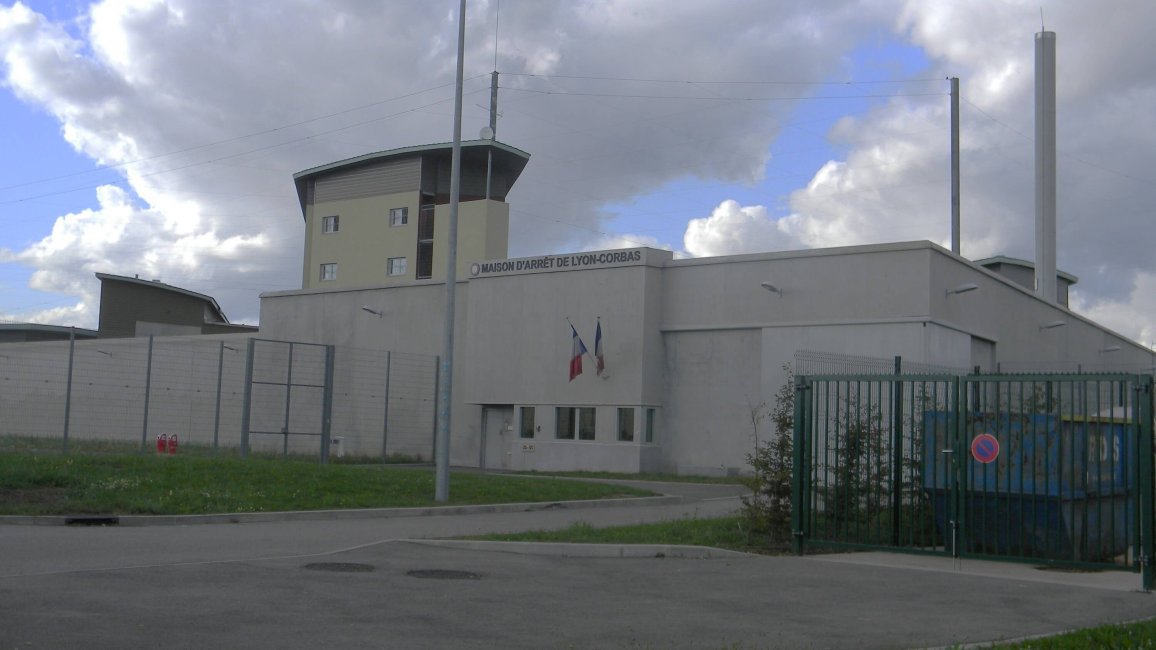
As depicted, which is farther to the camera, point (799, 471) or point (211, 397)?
point (211, 397)

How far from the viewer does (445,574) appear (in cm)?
1139

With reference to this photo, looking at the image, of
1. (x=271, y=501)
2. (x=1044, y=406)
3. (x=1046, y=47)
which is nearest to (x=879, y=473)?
(x=1044, y=406)

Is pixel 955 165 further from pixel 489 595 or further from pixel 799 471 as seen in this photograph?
pixel 489 595

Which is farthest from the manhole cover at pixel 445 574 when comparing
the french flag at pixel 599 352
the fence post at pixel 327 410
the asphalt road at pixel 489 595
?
the french flag at pixel 599 352

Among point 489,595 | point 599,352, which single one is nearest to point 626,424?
→ point 599,352

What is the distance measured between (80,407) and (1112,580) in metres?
26.2

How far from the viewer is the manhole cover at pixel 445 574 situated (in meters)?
11.2

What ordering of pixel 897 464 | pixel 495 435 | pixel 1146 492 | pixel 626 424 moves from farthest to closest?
1. pixel 495 435
2. pixel 626 424
3. pixel 897 464
4. pixel 1146 492

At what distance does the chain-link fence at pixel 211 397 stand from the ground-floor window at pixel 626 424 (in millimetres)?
6573

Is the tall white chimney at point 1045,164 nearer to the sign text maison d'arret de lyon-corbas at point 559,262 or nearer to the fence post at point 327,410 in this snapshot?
the sign text maison d'arret de lyon-corbas at point 559,262

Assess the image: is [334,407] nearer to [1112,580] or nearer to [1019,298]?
[1019,298]

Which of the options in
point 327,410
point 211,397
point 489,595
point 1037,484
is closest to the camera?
point 489,595

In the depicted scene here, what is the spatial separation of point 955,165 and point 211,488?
124 feet

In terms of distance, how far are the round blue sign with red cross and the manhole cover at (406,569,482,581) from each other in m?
5.73
